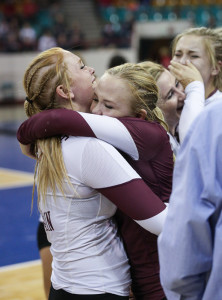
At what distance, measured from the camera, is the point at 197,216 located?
1.18m

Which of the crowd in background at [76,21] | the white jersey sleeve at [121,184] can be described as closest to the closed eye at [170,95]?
the white jersey sleeve at [121,184]

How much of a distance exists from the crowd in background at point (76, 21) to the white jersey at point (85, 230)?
50.0 feet

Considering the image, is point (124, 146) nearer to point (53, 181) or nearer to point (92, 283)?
point (53, 181)

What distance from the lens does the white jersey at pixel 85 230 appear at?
5.73 ft

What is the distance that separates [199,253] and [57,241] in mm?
759

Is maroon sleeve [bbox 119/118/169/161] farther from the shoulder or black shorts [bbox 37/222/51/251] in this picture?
black shorts [bbox 37/222/51/251]

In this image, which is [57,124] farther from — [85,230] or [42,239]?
[42,239]

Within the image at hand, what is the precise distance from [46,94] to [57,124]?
0.65ft

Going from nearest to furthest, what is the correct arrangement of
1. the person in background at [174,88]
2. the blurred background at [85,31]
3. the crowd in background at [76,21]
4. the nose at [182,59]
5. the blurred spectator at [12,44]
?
the person in background at [174,88] → the nose at [182,59] → the blurred background at [85,31] → the blurred spectator at [12,44] → the crowd in background at [76,21]

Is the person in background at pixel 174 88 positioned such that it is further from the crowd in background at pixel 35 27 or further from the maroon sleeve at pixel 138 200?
the crowd in background at pixel 35 27

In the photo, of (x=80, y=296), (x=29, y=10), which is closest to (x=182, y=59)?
(x=80, y=296)

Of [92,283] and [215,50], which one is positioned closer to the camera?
[92,283]

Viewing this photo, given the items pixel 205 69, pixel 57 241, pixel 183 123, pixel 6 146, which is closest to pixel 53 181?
pixel 57 241

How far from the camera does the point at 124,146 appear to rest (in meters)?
1.79
